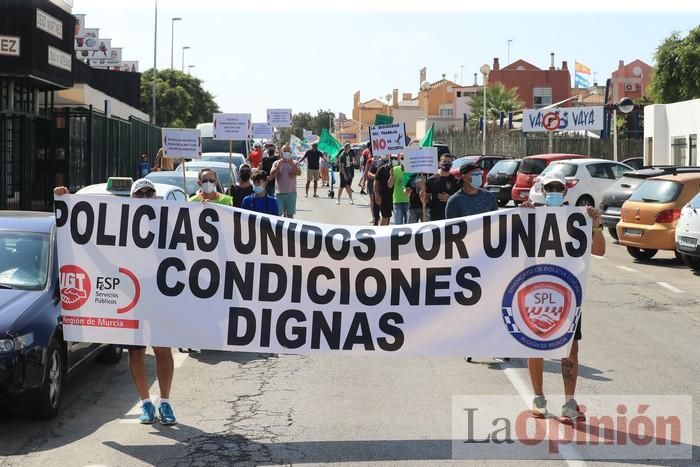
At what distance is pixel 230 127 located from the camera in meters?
24.5

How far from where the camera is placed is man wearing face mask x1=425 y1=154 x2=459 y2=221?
13281 mm

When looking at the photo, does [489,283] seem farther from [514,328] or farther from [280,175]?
[280,175]

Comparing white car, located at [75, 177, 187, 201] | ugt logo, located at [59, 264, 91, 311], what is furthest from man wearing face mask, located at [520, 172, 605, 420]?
white car, located at [75, 177, 187, 201]

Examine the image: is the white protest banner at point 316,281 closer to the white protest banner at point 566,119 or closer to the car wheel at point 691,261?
the car wheel at point 691,261

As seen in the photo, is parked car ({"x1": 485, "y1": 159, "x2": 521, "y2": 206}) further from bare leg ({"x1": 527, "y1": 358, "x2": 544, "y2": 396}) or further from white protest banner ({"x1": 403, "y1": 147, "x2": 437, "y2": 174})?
bare leg ({"x1": 527, "y1": 358, "x2": 544, "y2": 396})

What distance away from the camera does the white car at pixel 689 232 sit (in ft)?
56.5

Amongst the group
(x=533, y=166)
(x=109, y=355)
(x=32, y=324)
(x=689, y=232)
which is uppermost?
(x=533, y=166)

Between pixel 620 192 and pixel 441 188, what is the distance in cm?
996

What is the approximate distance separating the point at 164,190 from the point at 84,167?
17.8 meters

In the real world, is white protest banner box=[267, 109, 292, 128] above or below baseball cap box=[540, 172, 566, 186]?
above

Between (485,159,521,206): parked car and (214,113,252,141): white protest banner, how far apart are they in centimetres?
1035

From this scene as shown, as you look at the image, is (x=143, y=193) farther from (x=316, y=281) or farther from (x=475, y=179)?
(x=475, y=179)

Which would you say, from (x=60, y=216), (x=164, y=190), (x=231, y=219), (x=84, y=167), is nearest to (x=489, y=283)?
(x=231, y=219)

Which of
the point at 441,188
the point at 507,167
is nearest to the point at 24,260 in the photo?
the point at 441,188
